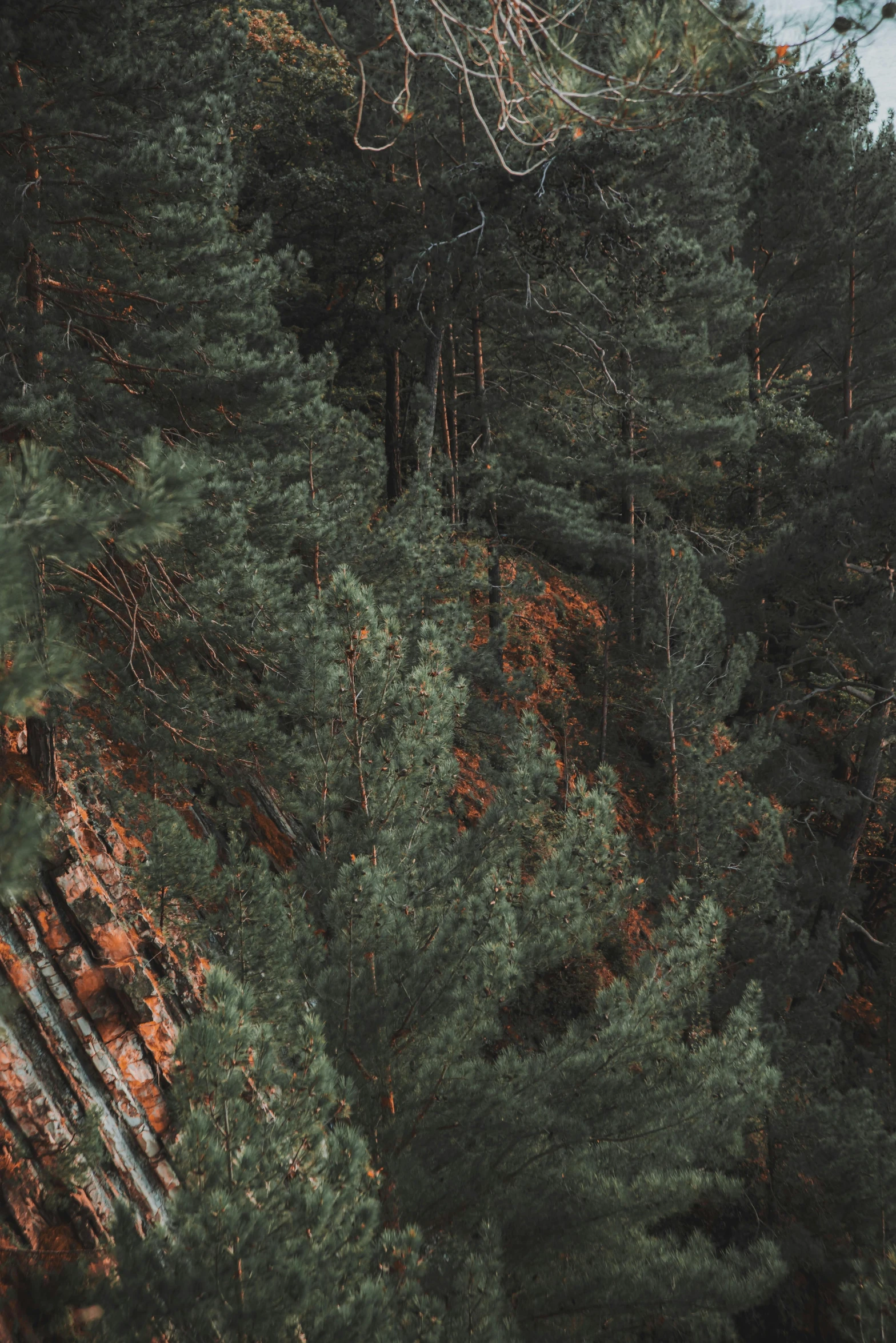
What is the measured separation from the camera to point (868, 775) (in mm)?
10867

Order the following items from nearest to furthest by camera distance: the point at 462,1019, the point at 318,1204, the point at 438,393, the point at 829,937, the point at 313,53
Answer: the point at 318,1204, the point at 462,1019, the point at 829,937, the point at 313,53, the point at 438,393

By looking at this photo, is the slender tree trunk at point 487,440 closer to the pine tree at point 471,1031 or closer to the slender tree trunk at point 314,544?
the slender tree trunk at point 314,544

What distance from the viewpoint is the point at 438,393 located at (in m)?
14.1

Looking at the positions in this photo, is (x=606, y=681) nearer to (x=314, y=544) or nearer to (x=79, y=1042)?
(x=314, y=544)

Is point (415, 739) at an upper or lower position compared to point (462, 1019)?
upper

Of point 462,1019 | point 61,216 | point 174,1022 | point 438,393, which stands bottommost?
point 174,1022

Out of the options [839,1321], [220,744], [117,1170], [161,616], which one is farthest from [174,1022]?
[839,1321]

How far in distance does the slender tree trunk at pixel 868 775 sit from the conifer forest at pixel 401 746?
0.23 feet

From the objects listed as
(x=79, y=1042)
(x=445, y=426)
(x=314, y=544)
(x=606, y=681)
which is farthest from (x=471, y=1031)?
(x=445, y=426)

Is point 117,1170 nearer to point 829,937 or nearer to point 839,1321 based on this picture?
point 839,1321

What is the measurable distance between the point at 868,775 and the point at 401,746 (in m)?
8.71

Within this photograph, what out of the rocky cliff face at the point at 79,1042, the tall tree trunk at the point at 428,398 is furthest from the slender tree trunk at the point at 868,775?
the rocky cliff face at the point at 79,1042

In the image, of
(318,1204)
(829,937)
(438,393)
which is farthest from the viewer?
(438,393)

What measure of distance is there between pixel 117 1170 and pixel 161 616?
3.37m
